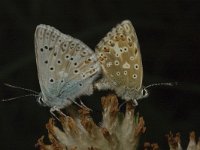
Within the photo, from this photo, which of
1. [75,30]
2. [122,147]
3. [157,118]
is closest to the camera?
[122,147]

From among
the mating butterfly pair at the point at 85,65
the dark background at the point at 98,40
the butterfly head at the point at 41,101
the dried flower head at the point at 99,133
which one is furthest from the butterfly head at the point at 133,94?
the dark background at the point at 98,40

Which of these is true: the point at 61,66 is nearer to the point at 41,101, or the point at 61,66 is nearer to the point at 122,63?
the point at 41,101

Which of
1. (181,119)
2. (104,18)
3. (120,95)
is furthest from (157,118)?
(120,95)

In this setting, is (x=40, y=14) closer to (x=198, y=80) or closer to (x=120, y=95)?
(x=198, y=80)

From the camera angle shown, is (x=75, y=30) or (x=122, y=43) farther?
(x=75, y=30)

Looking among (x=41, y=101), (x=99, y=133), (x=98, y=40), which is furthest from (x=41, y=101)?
(x=98, y=40)

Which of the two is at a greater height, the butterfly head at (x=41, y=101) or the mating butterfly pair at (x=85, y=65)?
the mating butterfly pair at (x=85, y=65)

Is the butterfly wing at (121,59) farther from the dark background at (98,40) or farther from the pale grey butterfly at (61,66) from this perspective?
the dark background at (98,40)
